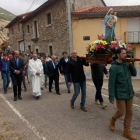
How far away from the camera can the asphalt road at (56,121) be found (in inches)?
144

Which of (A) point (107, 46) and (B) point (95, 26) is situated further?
(B) point (95, 26)

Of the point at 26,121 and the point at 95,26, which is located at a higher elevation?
the point at 95,26

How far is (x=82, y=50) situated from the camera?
46.1ft

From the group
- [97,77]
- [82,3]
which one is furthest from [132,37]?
[97,77]

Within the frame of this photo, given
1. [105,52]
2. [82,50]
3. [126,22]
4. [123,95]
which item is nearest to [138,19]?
[126,22]

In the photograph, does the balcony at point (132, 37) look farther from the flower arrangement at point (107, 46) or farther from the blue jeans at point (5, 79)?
the flower arrangement at point (107, 46)

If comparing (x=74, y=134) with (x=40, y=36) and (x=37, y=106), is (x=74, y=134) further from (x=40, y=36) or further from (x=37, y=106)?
(x=40, y=36)

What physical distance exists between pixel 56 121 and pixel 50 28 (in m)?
13.3

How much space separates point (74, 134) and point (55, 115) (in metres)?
1.27

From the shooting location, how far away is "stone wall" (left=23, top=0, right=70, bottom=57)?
14366 millimetres

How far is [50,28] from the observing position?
1653 centimetres

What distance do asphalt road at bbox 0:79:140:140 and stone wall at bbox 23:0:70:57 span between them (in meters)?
9.07

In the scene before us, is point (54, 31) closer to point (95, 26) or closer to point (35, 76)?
point (95, 26)

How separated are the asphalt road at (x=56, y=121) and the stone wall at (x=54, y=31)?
907 centimetres
